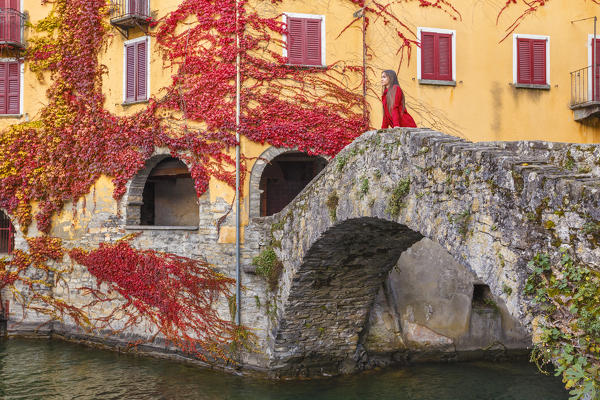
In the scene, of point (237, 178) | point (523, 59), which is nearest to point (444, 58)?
point (523, 59)

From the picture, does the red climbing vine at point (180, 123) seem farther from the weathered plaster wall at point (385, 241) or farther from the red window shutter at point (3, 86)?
the red window shutter at point (3, 86)

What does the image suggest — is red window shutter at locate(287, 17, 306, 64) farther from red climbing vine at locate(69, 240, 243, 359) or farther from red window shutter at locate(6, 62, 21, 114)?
red window shutter at locate(6, 62, 21, 114)

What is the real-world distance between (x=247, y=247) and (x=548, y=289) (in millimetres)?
7123

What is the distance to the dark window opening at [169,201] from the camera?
1530 cm

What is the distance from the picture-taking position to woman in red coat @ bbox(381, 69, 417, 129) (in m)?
7.54

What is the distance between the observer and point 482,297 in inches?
480

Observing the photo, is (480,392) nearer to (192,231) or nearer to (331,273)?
(331,273)

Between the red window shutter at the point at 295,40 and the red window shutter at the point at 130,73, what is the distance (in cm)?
342

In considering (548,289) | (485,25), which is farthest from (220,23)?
(548,289)

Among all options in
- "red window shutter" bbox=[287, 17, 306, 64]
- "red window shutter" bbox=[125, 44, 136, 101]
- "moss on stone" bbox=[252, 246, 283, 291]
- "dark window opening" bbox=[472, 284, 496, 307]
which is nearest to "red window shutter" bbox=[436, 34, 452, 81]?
"red window shutter" bbox=[287, 17, 306, 64]

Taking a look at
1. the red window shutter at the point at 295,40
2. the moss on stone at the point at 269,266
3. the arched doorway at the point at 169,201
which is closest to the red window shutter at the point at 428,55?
the red window shutter at the point at 295,40

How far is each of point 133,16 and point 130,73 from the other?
1216mm

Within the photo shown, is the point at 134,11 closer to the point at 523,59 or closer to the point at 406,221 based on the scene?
the point at 523,59

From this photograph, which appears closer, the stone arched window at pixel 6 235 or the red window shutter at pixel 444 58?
the red window shutter at pixel 444 58
